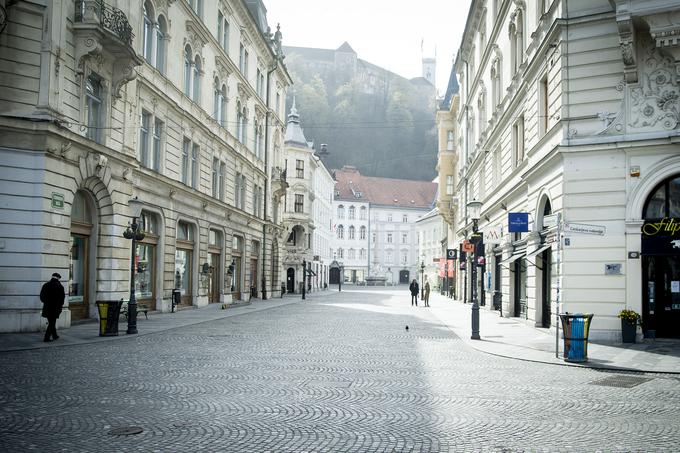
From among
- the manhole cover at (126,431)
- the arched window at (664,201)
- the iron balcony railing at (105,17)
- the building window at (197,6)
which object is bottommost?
the manhole cover at (126,431)

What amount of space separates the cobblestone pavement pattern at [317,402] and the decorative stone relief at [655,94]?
26.0 ft

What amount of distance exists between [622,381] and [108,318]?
12703 millimetres

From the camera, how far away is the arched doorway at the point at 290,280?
6369 centimetres

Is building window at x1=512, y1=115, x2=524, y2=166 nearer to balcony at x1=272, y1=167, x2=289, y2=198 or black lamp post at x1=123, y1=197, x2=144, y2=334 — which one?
black lamp post at x1=123, y1=197, x2=144, y2=334

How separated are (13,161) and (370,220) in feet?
315

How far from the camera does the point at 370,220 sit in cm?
11212

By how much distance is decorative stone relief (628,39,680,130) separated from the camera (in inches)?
669

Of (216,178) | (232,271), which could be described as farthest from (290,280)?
(216,178)

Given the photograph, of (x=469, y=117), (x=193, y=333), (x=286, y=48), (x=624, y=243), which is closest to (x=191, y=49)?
(x=193, y=333)

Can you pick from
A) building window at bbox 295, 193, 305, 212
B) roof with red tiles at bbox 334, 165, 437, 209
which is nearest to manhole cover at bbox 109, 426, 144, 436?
building window at bbox 295, 193, 305, 212

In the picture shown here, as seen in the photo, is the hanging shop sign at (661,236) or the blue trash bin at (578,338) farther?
the hanging shop sign at (661,236)

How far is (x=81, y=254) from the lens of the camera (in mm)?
20812

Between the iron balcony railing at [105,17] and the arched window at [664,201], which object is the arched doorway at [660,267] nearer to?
the arched window at [664,201]

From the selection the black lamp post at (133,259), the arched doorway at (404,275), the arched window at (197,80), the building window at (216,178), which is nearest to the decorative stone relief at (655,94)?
the black lamp post at (133,259)
